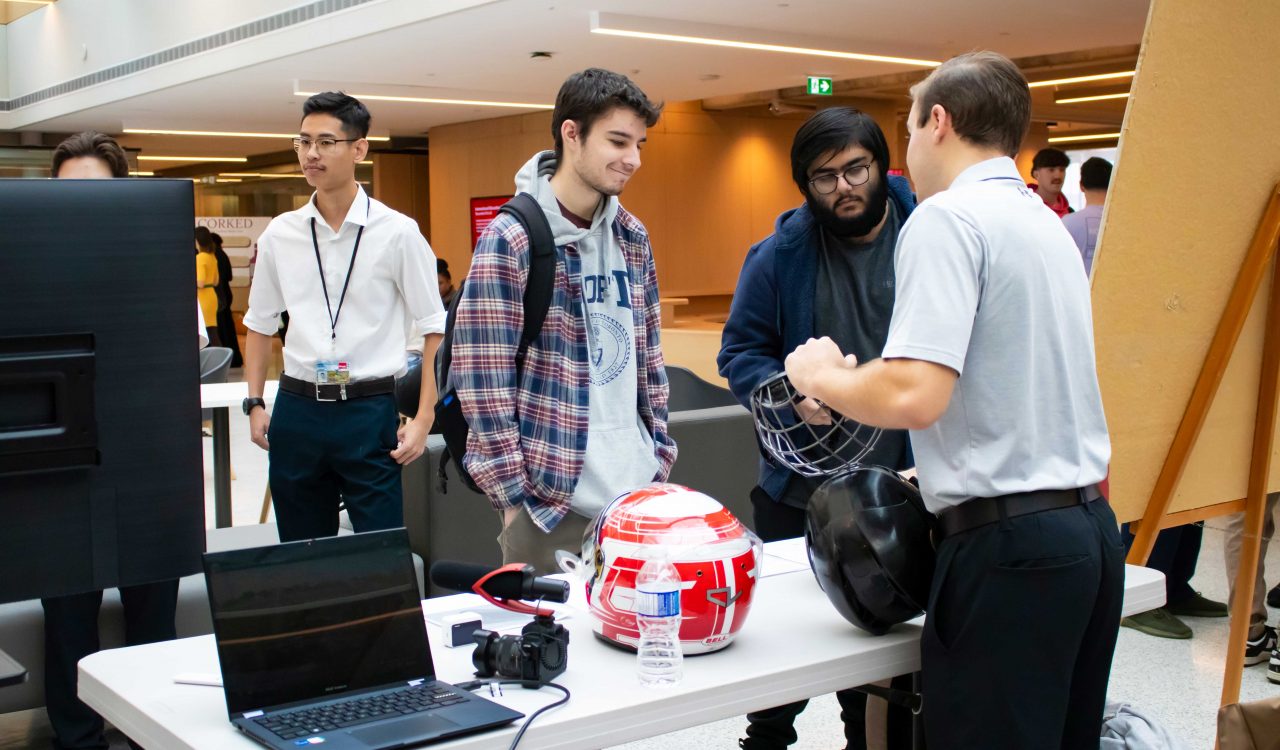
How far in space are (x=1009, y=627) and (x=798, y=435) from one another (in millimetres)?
851

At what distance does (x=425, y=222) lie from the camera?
19.3 meters

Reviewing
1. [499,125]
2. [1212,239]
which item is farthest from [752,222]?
[1212,239]

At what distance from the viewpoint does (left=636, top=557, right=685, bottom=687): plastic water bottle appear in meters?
1.67

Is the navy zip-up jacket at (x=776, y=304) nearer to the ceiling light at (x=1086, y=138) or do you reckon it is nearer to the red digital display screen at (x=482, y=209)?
the red digital display screen at (x=482, y=209)

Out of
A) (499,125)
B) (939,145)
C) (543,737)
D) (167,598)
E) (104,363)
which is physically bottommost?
(167,598)

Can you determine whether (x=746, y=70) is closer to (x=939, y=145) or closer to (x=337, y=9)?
(x=337, y=9)

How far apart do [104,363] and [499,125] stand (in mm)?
15061

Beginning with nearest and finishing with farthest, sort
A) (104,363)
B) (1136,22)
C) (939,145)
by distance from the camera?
(104,363)
(939,145)
(1136,22)

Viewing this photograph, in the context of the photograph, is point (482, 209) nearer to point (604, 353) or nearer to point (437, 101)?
point (437, 101)

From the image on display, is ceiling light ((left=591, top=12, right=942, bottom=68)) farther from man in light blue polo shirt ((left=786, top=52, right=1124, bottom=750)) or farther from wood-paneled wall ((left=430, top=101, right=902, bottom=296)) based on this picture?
man in light blue polo shirt ((left=786, top=52, right=1124, bottom=750))

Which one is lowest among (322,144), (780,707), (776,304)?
(780,707)

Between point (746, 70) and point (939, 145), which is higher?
point (746, 70)

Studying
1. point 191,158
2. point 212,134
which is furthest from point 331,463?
point 191,158

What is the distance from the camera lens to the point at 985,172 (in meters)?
1.81
